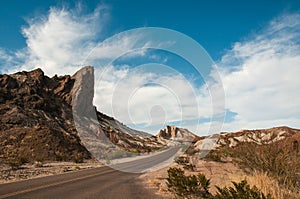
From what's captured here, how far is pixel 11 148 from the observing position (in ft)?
123

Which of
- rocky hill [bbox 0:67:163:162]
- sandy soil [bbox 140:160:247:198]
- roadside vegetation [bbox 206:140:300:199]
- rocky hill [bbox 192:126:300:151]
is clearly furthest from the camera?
rocky hill [bbox 0:67:163:162]

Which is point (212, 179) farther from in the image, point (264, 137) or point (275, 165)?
point (275, 165)

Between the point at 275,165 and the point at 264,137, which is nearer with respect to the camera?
the point at 275,165

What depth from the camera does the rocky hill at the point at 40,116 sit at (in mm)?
37594

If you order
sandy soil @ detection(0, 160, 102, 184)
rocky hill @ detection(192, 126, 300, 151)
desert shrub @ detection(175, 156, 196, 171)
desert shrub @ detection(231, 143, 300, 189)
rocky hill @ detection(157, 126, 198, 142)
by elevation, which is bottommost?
sandy soil @ detection(0, 160, 102, 184)

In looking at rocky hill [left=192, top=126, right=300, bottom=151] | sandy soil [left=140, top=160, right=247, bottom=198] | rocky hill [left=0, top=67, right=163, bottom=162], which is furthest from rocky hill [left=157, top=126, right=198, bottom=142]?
sandy soil [left=140, top=160, right=247, bottom=198]

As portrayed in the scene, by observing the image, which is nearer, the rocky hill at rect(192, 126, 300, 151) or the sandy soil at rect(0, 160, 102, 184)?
the rocky hill at rect(192, 126, 300, 151)

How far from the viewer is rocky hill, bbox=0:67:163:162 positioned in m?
37.6

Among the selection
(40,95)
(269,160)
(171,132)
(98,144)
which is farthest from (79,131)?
(171,132)

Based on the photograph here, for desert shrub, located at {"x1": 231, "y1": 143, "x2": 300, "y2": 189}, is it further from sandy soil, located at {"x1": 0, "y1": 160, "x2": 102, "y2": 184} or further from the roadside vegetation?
sandy soil, located at {"x1": 0, "y1": 160, "x2": 102, "y2": 184}

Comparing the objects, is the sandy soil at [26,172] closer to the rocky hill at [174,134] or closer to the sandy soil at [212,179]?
the sandy soil at [212,179]

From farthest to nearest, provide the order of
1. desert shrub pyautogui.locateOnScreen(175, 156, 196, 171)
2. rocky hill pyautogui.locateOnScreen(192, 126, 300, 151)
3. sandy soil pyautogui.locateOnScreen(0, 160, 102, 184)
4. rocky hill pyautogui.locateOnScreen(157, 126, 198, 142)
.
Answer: rocky hill pyautogui.locateOnScreen(157, 126, 198, 142) → desert shrub pyautogui.locateOnScreen(175, 156, 196, 171) → sandy soil pyautogui.locateOnScreen(0, 160, 102, 184) → rocky hill pyautogui.locateOnScreen(192, 126, 300, 151)

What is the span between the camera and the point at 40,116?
53.1 metres

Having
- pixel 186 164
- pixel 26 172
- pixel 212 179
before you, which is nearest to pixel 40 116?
pixel 26 172
